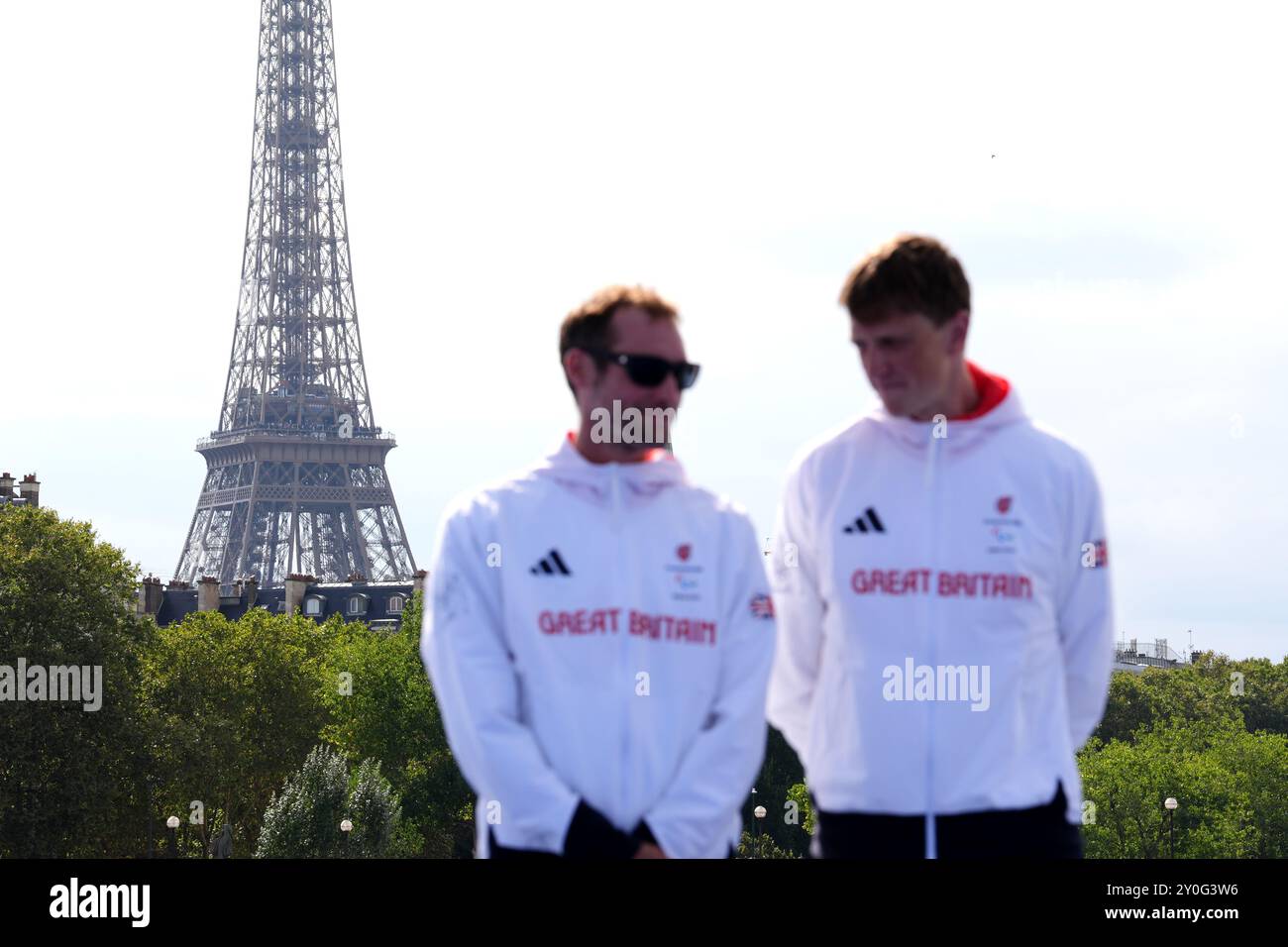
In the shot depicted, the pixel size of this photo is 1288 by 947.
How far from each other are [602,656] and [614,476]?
72 cm

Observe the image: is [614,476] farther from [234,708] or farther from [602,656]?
[234,708]

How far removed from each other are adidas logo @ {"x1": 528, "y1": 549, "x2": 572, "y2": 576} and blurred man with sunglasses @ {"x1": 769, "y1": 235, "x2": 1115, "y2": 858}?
0.97 meters

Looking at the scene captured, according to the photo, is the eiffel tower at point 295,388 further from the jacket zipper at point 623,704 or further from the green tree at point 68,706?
the jacket zipper at point 623,704

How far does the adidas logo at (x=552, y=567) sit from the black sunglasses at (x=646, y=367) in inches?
29.1

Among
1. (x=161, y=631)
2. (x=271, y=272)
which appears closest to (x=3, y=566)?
(x=161, y=631)

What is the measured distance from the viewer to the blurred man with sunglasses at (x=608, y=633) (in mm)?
7367

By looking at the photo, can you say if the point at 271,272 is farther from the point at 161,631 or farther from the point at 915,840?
the point at 915,840

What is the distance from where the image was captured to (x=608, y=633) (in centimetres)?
754

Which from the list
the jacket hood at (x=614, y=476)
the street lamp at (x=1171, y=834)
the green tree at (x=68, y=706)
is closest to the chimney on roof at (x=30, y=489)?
the green tree at (x=68, y=706)

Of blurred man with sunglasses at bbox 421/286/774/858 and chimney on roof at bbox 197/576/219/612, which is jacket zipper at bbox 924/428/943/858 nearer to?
blurred man with sunglasses at bbox 421/286/774/858

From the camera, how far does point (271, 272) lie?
113 m

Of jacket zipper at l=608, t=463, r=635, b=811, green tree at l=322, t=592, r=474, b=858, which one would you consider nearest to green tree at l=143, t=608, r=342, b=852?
green tree at l=322, t=592, r=474, b=858
